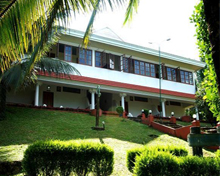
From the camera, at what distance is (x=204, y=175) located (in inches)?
167

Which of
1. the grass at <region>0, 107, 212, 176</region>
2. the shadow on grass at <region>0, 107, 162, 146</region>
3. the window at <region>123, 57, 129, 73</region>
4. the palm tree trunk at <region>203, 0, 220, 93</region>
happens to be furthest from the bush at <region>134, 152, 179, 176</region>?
the window at <region>123, 57, 129, 73</region>

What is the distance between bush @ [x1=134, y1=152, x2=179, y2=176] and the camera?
14.2 feet

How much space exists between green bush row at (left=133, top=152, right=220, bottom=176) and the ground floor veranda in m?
13.0

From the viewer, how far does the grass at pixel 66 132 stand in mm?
8847

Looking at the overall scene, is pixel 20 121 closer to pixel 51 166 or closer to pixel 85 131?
pixel 85 131

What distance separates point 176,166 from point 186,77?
68.7 feet

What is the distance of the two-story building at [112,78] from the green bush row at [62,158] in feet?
36.7

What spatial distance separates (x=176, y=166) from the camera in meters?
4.39

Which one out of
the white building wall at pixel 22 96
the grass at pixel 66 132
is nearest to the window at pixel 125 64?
the grass at pixel 66 132

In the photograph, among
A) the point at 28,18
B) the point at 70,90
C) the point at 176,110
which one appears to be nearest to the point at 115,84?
the point at 70,90

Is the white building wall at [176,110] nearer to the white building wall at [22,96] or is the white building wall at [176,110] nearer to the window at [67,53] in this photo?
the window at [67,53]

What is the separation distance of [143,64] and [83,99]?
6.12 m

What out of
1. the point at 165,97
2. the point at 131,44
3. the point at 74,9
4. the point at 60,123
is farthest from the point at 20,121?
the point at 165,97

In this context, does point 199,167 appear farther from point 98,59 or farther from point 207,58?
point 98,59
